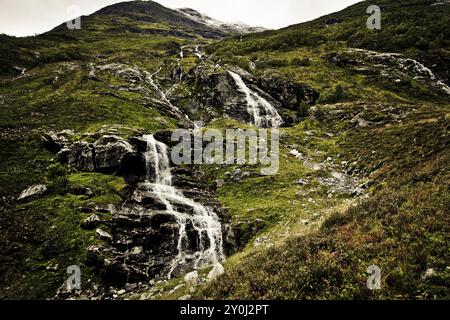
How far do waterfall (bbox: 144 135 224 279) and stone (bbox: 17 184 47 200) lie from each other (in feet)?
27.5

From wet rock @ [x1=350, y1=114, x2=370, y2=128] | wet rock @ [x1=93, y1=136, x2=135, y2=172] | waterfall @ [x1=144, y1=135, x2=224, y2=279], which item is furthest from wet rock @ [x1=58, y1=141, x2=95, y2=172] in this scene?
wet rock @ [x1=350, y1=114, x2=370, y2=128]

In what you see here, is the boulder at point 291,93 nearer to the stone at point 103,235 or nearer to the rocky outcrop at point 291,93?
the rocky outcrop at point 291,93

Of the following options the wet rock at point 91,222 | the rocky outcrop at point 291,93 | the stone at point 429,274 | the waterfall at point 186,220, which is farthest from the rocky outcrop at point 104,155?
the rocky outcrop at point 291,93

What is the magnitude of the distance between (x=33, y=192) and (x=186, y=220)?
42.4 feet

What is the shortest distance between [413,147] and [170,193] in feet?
67.2

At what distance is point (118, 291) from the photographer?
682 inches

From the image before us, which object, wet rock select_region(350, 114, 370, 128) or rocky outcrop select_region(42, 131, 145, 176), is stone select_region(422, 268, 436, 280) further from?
wet rock select_region(350, 114, 370, 128)

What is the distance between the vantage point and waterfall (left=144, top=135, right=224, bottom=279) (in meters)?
20.6

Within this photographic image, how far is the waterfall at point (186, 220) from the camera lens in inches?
810

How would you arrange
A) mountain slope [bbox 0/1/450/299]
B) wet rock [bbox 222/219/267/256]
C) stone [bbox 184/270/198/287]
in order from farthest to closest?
wet rock [bbox 222/219/267/256] → stone [bbox 184/270/198/287] → mountain slope [bbox 0/1/450/299]

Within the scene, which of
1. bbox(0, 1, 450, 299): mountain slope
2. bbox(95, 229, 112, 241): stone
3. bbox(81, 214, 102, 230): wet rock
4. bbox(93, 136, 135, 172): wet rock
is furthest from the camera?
bbox(93, 136, 135, 172): wet rock

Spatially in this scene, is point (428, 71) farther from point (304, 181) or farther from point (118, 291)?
point (118, 291)

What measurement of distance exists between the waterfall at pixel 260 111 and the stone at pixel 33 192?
33613mm
